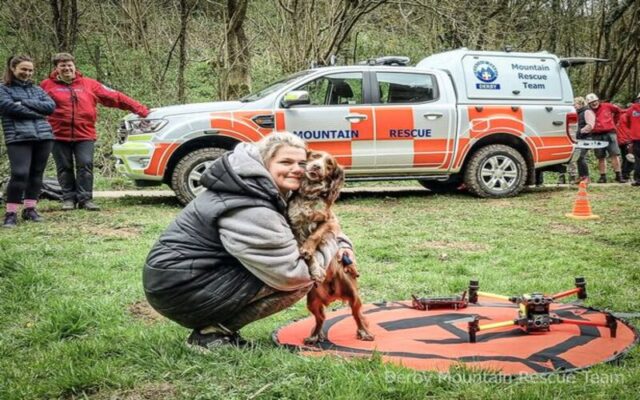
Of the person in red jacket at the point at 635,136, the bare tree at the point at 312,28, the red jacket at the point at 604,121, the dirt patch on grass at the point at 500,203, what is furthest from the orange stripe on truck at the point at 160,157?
the red jacket at the point at 604,121

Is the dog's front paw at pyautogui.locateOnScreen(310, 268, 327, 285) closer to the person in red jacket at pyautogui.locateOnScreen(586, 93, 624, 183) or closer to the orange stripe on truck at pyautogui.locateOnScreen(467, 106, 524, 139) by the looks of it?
the orange stripe on truck at pyautogui.locateOnScreen(467, 106, 524, 139)

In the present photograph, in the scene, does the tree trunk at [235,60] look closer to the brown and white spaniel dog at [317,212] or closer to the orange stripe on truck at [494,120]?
the orange stripe on truck at [494,120]

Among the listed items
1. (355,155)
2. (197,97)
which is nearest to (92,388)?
(355,155)

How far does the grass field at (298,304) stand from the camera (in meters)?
2.90

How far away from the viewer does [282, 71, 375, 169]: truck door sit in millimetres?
9125

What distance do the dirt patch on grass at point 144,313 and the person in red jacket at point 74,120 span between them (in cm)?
448

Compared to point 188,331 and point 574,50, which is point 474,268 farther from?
point 574,50

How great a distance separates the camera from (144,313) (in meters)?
4.55

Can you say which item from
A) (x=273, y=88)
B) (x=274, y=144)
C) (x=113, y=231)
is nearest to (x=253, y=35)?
(x=273, y=88)

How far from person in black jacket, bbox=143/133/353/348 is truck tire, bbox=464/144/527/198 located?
6921 mm

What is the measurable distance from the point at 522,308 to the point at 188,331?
6.23ft

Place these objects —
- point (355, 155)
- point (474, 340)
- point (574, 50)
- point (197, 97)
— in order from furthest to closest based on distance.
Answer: point (574, 50)
point (197, 97)
point (355, 155)
point (474, 340)

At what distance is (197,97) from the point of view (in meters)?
17.6

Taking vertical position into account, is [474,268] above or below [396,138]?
below
